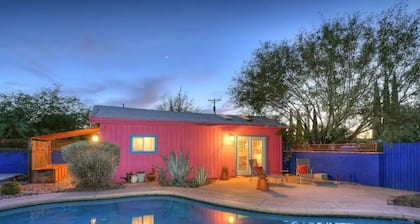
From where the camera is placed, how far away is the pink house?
11.2 metres

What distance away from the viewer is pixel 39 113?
768 inches

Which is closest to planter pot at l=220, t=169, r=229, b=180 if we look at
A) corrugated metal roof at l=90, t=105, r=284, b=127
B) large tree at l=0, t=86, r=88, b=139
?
corrugated metal roof at l=90, t=105, r=284, b=127

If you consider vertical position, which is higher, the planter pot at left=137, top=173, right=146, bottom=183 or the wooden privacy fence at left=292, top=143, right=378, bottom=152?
the wooden privacy fence at left=292, top=143, right=378, bottom=152

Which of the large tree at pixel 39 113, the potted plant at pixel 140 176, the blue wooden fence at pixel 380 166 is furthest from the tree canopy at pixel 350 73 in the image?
the large tree at pixel 39 113

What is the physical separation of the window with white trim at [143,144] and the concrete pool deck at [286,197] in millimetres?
1375

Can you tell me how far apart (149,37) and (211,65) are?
4.38 m

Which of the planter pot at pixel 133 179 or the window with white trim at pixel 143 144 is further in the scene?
the window with white trim at pixel 143 144

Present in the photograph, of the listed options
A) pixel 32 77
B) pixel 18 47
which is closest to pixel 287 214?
pixel 18 47

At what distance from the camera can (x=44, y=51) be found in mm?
12719

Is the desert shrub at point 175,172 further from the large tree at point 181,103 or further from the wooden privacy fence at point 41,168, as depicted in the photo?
the large tree at point 181,103

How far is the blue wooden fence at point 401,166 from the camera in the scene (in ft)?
32.0

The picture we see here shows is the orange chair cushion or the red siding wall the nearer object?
the red siding wall

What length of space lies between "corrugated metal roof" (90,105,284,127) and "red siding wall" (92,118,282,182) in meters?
0.21

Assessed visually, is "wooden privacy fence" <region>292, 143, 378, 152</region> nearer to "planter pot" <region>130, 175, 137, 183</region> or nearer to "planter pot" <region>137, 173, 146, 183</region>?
"planter pot" <region>137, 173, 146, 183</region>
